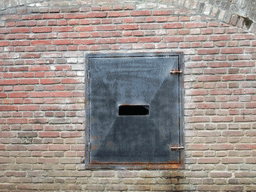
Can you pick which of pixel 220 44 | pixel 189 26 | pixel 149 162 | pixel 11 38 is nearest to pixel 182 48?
pixel 189 26

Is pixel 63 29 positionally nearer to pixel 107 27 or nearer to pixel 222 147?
pixel 107 27

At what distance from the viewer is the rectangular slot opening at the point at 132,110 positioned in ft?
8.96

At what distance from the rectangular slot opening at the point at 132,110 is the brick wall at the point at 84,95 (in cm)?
49

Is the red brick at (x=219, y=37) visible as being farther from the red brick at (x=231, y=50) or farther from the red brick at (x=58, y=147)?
the red brick at (x=58, y=147)

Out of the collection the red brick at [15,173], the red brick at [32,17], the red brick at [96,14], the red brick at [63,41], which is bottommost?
the red brick at [15,173]

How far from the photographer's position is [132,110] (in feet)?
8.98

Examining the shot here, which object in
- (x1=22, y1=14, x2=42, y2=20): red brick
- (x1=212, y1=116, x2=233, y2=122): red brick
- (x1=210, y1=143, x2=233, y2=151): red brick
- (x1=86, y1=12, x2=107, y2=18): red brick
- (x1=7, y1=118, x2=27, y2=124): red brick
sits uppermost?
(x1=86, y1=12, x2=107, y2=18): red brick

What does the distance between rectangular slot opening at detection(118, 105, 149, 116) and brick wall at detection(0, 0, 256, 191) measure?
19.4 inches

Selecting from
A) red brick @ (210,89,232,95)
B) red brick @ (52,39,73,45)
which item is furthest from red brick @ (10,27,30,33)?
red brick @ (210,89,232,95)

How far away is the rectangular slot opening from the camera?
8.96ft

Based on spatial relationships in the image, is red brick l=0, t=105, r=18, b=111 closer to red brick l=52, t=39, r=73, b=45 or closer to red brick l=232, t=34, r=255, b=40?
red brick l=52, t=39, r=73, b=45

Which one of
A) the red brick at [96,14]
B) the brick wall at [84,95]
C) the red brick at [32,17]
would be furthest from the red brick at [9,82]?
the red brick at [96,14]

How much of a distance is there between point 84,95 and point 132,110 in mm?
643

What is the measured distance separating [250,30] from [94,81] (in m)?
2.08
